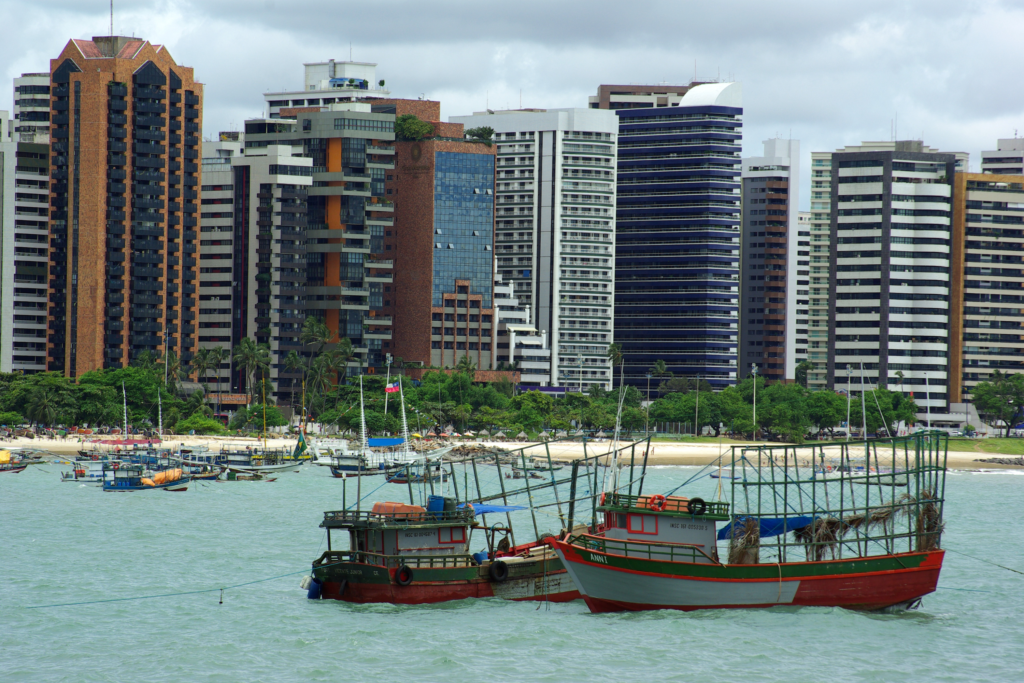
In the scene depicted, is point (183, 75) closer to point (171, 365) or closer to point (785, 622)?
point (171, 365)

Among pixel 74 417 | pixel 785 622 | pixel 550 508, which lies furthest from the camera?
pixel 74 417

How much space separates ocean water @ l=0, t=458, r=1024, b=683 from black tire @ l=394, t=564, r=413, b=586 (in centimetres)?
107

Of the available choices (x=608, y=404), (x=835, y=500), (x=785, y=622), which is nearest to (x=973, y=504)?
(x=835, y=500)

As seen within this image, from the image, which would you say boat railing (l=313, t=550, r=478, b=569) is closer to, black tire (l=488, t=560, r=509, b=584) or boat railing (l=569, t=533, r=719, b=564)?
black tire (l=488, t=560, r=509, b=584)

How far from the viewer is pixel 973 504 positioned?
107125 mm

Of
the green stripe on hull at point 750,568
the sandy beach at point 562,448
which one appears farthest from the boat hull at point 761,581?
the sandy beach at point 562,448

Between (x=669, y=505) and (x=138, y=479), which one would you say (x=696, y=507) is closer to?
(x=669, y=505)

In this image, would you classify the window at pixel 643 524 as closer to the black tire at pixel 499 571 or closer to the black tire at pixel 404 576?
the black tire at pixel 499 571

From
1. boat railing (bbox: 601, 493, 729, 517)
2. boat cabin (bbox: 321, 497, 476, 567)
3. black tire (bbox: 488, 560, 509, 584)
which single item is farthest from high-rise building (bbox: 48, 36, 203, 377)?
boat railing (bbox: 601, 493, 729, 517)

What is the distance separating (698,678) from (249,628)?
18.7 meters

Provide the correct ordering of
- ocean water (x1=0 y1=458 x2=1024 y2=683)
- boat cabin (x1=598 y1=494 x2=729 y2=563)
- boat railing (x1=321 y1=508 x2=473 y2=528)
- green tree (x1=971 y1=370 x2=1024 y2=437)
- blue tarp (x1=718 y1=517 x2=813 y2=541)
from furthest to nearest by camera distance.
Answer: green tree (x1=971 y1=370 x2=1024 y2=437) < boat railing (x1=321 y1=508 x2=473 y2=528) < blue tarp (x1=718 y1=517 x2=813 y2=541) < boat cabin (x1=598 y1=494 x2=729 y2=563) < ocean water (x1=0 y1=458 x2=1024 y2=683)

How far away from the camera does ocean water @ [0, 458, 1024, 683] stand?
41.2 meters

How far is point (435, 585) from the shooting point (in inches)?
1940

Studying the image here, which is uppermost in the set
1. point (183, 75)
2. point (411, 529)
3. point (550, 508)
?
point (183, 75)
